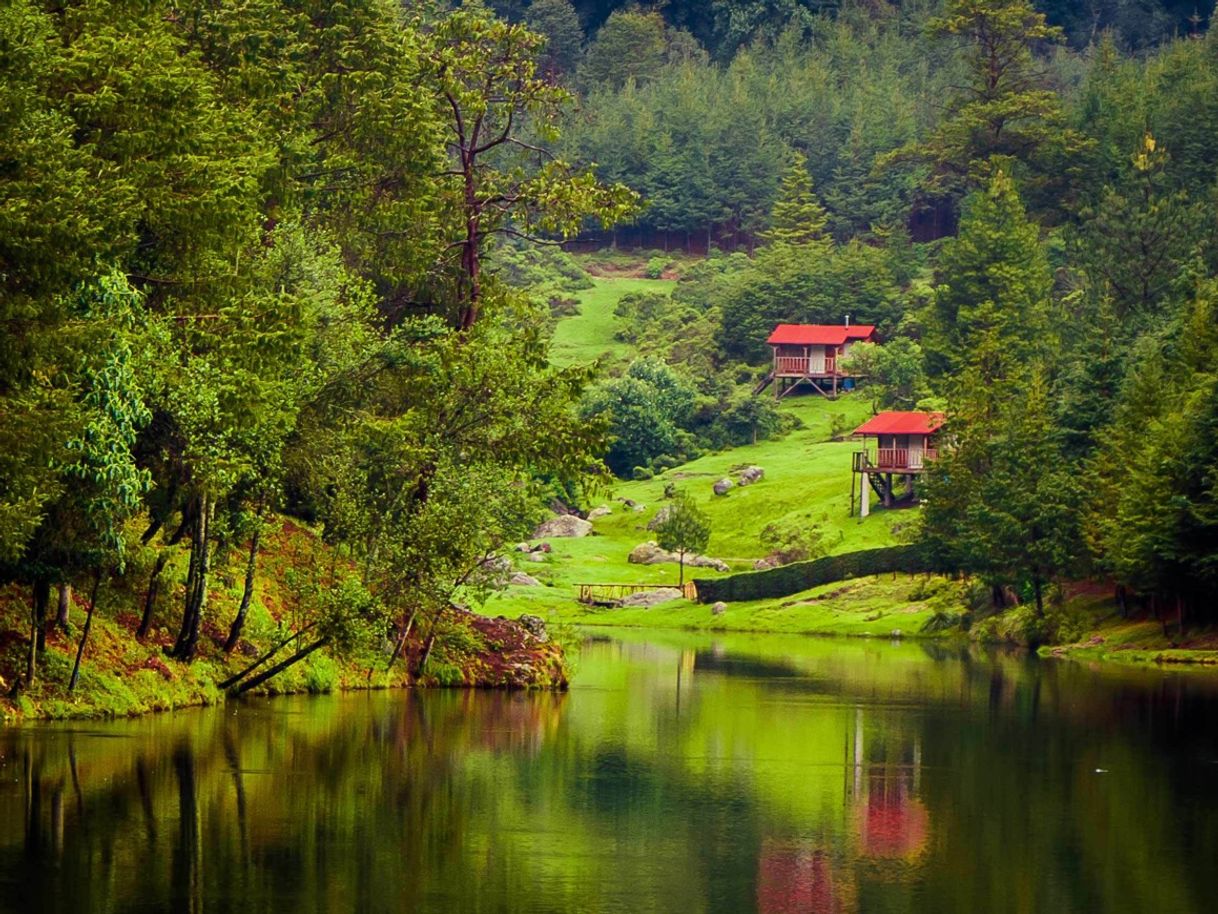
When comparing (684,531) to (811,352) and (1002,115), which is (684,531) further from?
(1002,115)

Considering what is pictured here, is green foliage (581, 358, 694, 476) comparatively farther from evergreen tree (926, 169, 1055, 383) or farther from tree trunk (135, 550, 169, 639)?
tree trunk (135, 550, 169, 639)

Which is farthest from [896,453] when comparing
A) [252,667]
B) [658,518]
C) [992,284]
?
[252,667]

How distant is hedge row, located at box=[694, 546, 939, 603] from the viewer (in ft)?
343

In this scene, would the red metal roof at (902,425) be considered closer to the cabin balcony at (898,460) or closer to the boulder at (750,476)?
the cabin balcony at (898,460)

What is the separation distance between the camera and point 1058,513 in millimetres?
83000

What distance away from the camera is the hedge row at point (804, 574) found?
343ft

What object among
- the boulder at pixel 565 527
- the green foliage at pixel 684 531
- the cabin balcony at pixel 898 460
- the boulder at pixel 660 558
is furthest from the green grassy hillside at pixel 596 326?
the green foliage at pixel 684 531

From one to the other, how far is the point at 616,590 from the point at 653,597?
220cm

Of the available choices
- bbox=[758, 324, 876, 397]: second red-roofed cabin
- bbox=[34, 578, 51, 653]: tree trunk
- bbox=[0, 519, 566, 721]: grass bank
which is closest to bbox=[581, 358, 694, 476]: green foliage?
bbox=[758, 324, 876, 397]: second red-roofed cabin

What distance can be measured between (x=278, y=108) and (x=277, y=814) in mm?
30273

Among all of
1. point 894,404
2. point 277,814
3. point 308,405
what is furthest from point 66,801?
point 894,404

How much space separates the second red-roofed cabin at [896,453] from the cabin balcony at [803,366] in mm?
32844

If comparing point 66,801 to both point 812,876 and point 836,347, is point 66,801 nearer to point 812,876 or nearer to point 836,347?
point 812,876

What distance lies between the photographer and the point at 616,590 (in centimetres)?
10631
